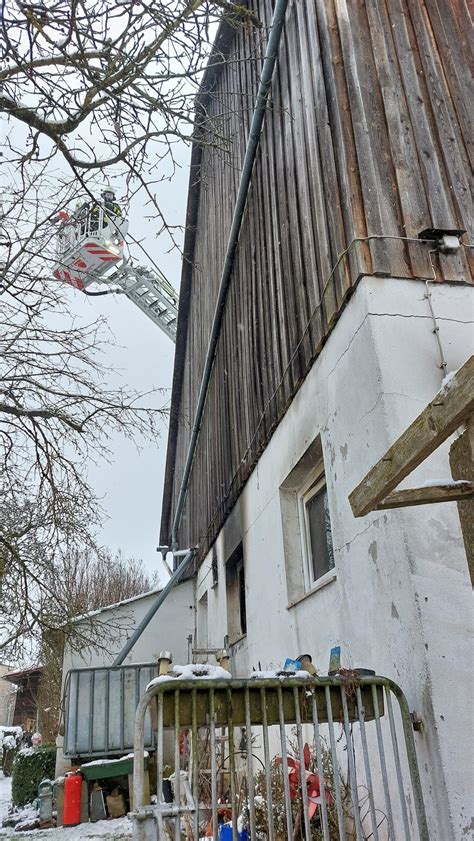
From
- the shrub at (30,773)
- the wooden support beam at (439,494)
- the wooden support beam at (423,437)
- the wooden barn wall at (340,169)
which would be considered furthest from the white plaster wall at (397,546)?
the shrub at (30,773)

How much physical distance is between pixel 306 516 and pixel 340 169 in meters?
2.83

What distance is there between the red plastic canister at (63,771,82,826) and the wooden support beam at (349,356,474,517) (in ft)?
26.8

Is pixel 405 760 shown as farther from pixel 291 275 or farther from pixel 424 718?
pixel 291 275

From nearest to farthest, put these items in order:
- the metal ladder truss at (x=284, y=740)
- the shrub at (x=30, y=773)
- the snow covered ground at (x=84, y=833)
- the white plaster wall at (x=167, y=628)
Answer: the metal ladder truss at (x=284, y=740)
the snow covered ground at (x=84, y=833)
the shrub at (x=30, y=773)
the white plaster wall at (x=167, y=628)

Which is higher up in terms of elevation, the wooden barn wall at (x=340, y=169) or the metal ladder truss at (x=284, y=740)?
the wooden barn wall at (x=340, y=169)

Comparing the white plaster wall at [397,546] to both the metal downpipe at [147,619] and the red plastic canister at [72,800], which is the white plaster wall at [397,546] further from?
the metal downpipe at [147,619]

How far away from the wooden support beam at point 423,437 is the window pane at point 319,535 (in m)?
2.24

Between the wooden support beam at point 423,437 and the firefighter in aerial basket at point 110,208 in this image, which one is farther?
the firefighter in aerial basket at point 110,208

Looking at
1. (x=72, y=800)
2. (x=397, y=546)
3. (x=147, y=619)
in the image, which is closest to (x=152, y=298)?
(x=147, y=619)

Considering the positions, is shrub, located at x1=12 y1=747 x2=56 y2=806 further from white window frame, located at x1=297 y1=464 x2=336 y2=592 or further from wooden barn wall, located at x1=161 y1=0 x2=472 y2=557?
white window frame, located at x1=297 y1=464 x2=336 y2=592

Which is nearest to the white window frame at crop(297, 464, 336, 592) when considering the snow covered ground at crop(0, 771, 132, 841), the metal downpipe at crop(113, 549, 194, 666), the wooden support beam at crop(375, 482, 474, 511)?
the wooden support beam at crop(375, 482, 474, 511)

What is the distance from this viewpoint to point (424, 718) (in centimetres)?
271

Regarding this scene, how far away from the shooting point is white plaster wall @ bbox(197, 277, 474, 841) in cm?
267

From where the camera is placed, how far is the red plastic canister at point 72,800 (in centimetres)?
816
